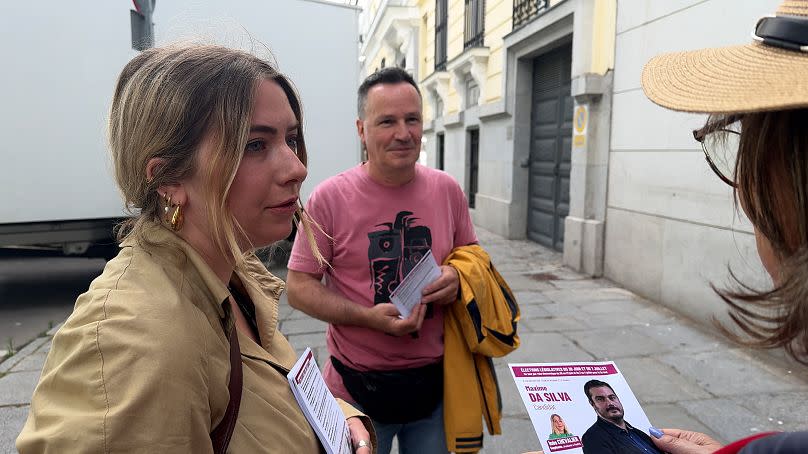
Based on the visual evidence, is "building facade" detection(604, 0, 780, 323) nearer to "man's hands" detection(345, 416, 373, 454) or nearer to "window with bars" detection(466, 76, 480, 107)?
"man's hands" detection(345, 416, 373, 454)

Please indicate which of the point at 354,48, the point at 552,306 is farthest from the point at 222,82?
the point at 354,48

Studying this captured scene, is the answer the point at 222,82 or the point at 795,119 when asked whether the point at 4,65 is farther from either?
the point at 795,119

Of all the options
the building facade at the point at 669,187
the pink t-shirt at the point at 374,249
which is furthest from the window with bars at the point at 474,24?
the pink t-shirt at the point at 374,249

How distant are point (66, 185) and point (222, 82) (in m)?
5.11

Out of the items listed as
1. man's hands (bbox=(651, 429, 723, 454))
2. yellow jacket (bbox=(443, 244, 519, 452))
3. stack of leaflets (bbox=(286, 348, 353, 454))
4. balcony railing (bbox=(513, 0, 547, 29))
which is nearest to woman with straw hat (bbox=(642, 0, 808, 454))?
man's hands (bbox=(651, 429, 723, 454))

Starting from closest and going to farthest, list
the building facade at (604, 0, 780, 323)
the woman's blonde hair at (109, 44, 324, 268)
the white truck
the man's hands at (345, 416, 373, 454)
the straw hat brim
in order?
the straw hat brim, the woman's blonde hair at (109, 44, 324, 268), the man's hands at (345, 416, 373, 454), the building facade at (604, 0, 780, 323), the white truck

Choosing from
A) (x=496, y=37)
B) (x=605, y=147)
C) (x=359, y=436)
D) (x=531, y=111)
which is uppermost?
(x=496, y=37)

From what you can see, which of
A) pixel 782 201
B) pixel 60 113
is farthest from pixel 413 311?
pixel 60 113

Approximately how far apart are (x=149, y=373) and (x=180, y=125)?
47 centimetres

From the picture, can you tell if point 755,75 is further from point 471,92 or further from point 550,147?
point 471,92

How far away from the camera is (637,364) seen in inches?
153

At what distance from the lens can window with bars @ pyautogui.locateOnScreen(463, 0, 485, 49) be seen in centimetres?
1089

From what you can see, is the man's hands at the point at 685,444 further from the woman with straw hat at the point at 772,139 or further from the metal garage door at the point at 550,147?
the metal garage door at the point at 550,147

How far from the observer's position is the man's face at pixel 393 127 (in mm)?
2021
